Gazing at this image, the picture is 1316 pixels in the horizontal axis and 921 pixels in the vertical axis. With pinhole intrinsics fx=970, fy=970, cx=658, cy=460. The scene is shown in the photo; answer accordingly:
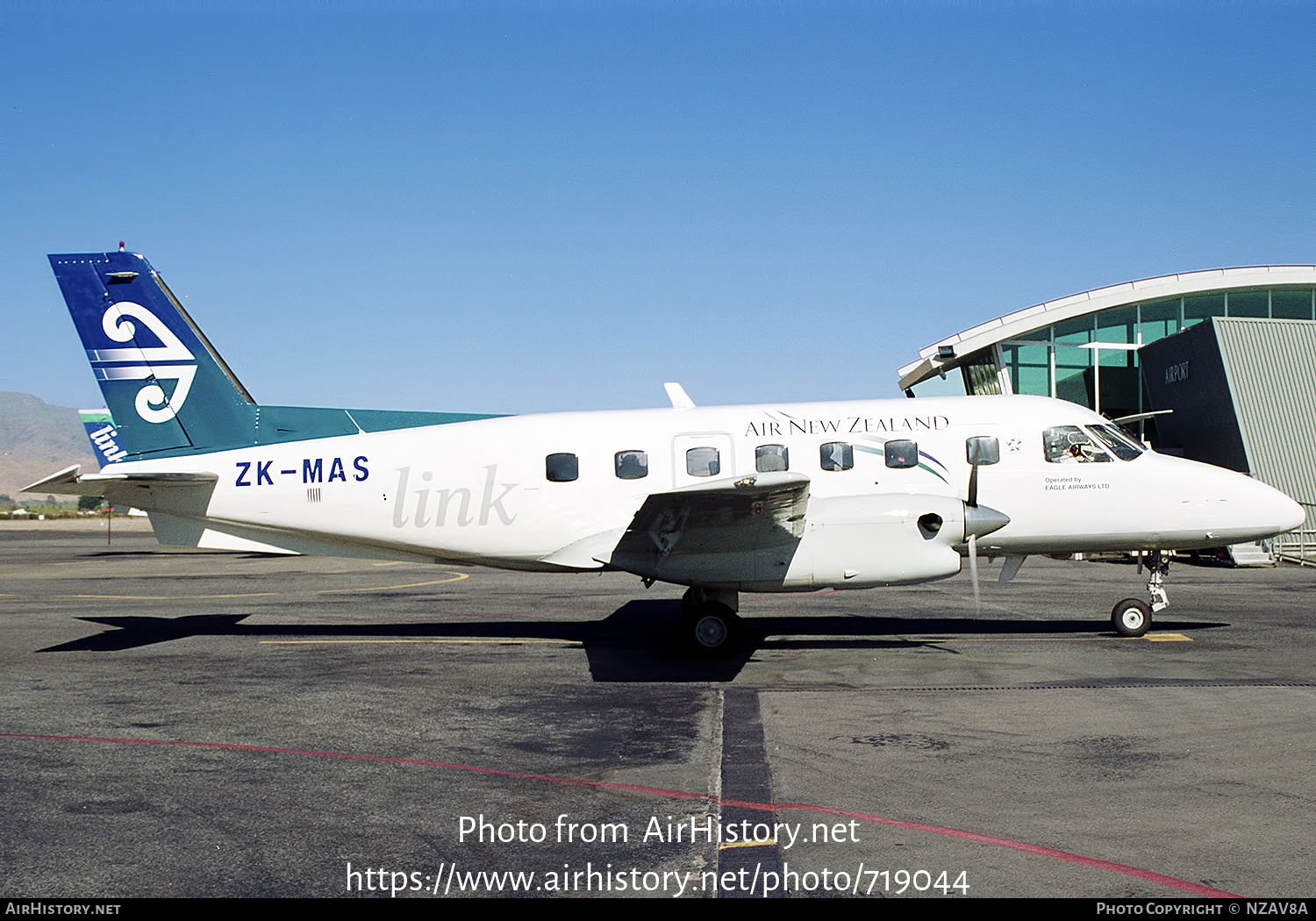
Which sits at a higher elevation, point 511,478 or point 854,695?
point 511,478

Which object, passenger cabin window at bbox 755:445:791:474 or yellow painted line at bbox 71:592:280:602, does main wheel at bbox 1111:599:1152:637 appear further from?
yellow painted line at bbox 71:592:280:602

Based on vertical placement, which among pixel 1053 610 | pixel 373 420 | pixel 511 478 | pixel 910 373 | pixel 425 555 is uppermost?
pixel 910 373

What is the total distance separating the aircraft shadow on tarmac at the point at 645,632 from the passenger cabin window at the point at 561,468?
242 centimetres

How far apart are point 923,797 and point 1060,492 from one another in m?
7.88

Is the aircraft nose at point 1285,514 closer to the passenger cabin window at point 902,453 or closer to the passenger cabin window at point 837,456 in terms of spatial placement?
the passenger cabin window at point 902,453

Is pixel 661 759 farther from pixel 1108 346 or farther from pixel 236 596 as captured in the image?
pixel 1108 346

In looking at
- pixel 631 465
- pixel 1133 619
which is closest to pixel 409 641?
pixel 631 465

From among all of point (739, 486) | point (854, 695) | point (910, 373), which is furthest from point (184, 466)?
point (910, 373)

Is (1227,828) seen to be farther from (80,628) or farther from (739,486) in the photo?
(80,628)

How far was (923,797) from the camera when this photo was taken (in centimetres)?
676

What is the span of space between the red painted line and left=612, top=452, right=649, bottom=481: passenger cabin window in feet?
20.2

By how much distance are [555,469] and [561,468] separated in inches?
3.1

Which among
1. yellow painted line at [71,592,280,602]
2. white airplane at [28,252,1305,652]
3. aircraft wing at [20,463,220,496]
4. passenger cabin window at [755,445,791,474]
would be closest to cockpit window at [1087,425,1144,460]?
white airplane at [28,252,1305,652]

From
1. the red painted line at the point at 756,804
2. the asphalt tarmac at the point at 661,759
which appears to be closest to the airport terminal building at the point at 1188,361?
the asphalt tarmac at the point at 661,759
